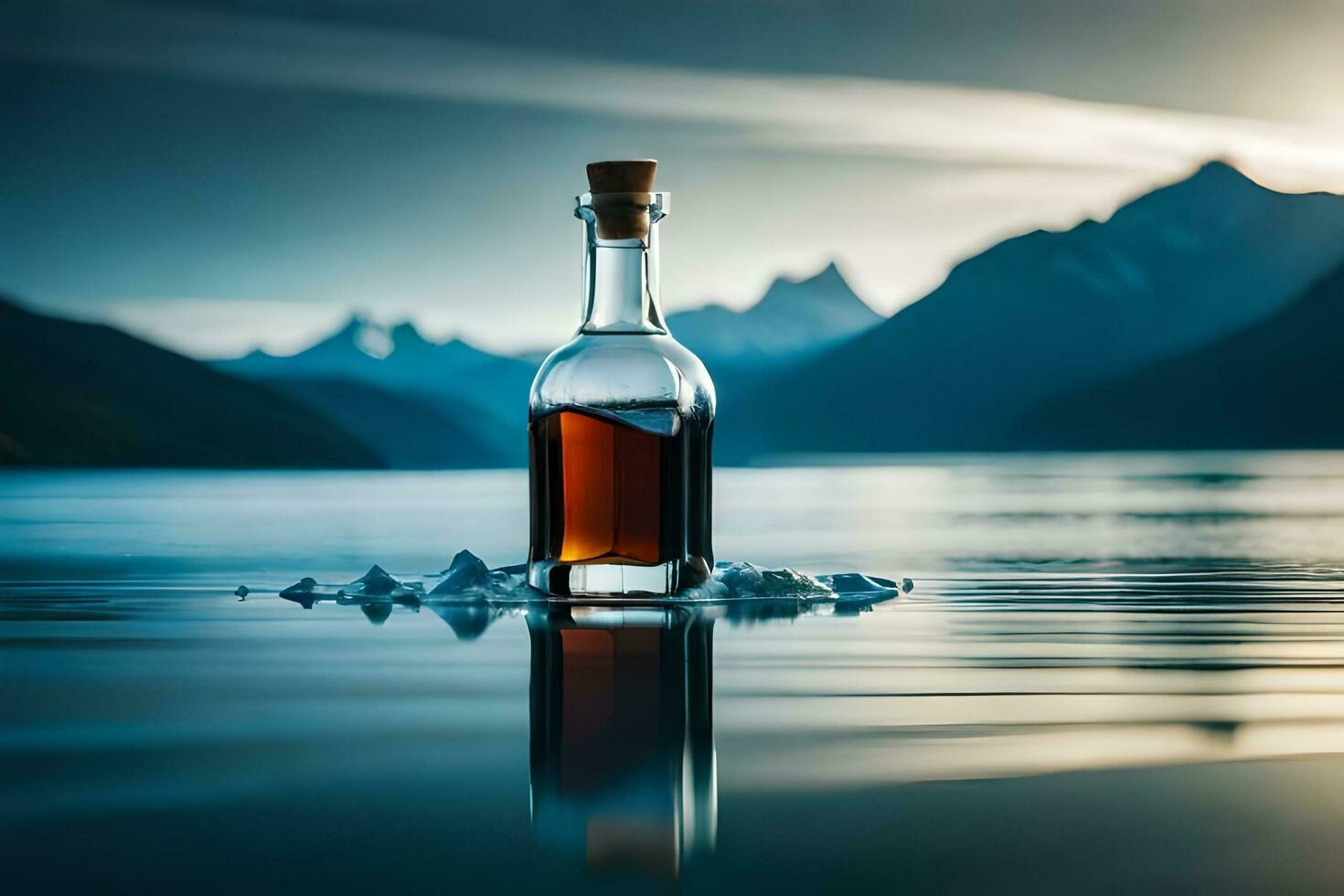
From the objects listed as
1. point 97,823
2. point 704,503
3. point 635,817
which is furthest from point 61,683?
point 704,503

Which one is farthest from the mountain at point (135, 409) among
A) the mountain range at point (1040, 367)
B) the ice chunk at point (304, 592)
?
the ice chunk at point (304, 592)

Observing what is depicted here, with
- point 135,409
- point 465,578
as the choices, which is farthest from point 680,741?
point 135,409

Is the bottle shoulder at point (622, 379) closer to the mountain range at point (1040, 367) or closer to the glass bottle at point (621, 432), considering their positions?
the glass bottle at point (621, 432)

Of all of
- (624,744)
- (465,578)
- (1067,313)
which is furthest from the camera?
(1067,313)

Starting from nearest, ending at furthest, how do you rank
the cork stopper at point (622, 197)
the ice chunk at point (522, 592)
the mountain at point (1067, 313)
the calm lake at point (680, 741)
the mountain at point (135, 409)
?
the calm lake at point (680, 741) < the ice chunk at point (522, 592) < the cork stopper at point (622, 197) < the mountain at point (135, 409) < the mountain at point (1067, 313)

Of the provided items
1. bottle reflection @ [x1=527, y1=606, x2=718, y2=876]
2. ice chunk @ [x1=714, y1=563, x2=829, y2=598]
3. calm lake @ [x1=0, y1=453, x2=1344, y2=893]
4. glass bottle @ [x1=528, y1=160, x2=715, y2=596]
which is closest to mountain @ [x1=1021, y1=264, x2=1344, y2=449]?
ice chunk @ [x1=714, y1=563, x2=829, y2=598]

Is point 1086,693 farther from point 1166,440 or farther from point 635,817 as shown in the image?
point 1166,440

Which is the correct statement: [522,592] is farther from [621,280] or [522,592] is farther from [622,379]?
[621,280]
